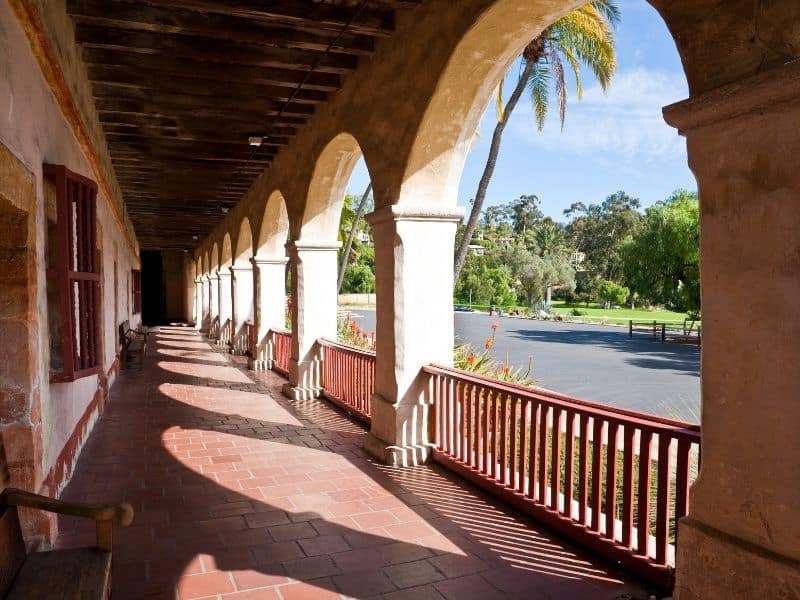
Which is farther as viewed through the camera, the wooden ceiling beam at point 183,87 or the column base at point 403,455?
the wooden ceiling beam at point 183,87

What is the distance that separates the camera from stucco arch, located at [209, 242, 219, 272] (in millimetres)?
17723

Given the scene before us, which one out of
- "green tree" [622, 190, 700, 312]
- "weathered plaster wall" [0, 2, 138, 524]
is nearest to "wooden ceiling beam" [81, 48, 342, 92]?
"weathered plaster wall" [0, 2, 138, 524]

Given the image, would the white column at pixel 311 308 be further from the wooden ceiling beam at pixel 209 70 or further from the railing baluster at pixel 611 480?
the railing baluster at pixel 611 480

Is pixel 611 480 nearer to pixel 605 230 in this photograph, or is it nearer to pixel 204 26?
pixel 204 26

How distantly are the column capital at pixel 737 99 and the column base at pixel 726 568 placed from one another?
1640 millimetres

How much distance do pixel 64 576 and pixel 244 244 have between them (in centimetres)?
1138

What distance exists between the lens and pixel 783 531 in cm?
216

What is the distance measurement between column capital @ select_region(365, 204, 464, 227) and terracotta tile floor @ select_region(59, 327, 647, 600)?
2.12 meters

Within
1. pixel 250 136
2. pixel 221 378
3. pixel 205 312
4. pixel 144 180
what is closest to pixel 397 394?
pixel 250 136

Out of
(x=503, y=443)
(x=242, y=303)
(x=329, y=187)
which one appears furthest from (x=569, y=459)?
(x=242, y=303)

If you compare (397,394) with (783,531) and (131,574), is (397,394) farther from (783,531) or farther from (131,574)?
(783,531)

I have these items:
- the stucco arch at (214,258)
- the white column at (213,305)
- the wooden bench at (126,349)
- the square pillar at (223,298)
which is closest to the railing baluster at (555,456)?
the wooden bench at (126,349)

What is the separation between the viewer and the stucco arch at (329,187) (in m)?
6.77

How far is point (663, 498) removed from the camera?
2928 mm
